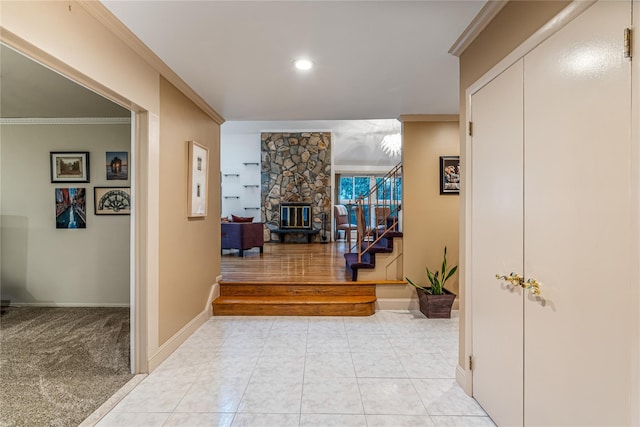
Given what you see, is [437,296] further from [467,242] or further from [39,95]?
[39,95]

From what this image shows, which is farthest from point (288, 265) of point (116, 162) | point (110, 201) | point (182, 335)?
point (116, 162)

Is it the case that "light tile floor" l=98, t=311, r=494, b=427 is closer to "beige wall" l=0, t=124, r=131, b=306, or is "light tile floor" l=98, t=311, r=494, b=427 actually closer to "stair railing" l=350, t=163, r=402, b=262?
"stair railing" l=350, t=163, r=402, b=262

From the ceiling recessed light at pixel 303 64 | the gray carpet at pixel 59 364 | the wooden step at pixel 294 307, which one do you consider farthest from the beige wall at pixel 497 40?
the gray carpet at pixel 59 364

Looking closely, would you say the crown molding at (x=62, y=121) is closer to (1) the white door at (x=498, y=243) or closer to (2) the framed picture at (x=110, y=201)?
(2) the framed picture at (x=110, y=201)

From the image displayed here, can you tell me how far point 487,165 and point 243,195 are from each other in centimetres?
745

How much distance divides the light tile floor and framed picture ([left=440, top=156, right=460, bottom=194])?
1.69 meters

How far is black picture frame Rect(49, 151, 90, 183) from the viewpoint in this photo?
12.6 ft

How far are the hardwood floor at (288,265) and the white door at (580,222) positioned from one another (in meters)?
2.75

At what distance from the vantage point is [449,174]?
151 inches

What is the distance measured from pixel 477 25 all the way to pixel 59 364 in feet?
12.9

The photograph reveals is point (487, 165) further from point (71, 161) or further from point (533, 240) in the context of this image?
point (71, 161)

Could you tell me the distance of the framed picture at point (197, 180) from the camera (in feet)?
9.78

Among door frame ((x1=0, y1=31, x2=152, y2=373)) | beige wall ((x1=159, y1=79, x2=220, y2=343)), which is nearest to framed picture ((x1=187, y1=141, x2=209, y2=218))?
beige wall ((x1=159, y1=79, x2=220, y2=343))

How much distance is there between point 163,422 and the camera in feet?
5.84
